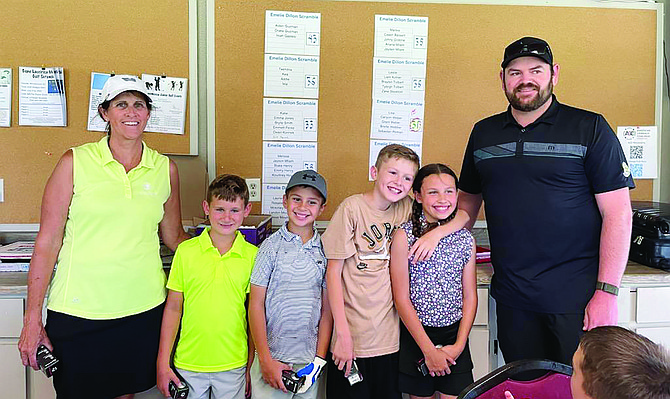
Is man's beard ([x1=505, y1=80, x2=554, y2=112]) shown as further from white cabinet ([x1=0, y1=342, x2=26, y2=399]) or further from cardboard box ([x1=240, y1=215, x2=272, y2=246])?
white cabinet ([x1=0, y1=342, x2=26, y2=399])

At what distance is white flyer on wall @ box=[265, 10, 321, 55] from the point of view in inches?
97.3

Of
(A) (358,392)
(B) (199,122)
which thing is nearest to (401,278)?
(A) (358,392)

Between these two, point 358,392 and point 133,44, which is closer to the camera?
point 358,392

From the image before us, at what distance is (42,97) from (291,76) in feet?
3.79

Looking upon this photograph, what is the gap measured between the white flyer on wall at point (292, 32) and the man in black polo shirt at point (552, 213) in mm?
1041

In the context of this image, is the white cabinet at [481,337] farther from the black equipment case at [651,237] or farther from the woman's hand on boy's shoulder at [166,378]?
the woman's hand on boy's shoulder at [166,378]

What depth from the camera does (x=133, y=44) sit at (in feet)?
7.95

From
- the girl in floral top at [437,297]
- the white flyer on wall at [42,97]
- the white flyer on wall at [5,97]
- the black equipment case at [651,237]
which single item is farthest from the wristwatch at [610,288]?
the white flyer on wall at [5,97]

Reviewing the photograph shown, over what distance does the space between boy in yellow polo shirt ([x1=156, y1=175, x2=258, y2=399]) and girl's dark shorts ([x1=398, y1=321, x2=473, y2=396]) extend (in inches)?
21.5

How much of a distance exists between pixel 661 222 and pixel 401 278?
116 cm

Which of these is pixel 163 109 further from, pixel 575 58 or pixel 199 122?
pixel 575 58

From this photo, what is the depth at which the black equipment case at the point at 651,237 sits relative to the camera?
2109mm

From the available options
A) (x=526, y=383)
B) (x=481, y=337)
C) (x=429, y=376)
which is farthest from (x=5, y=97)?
(x=526, y=383)

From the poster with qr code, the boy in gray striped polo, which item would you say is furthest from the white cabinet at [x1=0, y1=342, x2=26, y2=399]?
the poster with qr code
